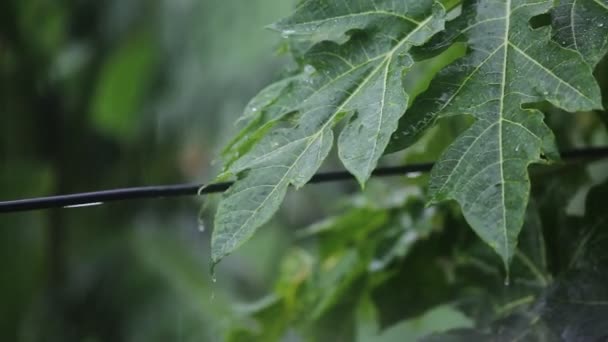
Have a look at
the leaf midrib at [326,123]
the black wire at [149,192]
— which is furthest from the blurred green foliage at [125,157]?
the leaf midrib at [326,123]

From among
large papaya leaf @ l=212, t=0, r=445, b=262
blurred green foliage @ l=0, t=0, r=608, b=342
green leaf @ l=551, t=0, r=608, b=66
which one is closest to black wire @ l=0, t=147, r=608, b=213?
large papaya leaf @ l=212, t=0, r=445, b=262

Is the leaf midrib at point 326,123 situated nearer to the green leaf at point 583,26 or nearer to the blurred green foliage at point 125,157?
the green leaf at point 583,26

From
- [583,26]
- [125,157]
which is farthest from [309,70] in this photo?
[125,157]

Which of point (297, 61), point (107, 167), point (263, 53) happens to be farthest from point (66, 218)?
point (297, 61)

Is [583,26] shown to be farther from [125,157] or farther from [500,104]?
[125,157]

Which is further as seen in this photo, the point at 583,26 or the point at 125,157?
the point at 125,157
